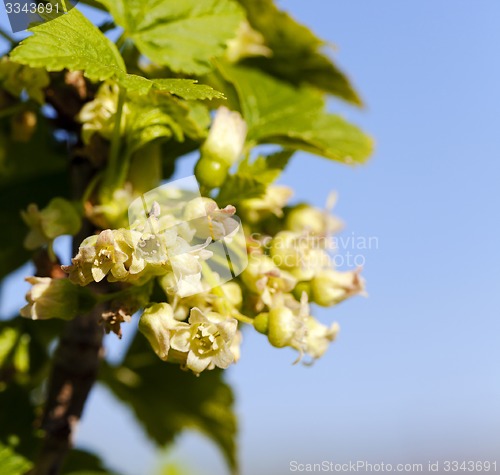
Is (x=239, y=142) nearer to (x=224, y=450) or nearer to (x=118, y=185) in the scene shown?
(x=118, y=185)

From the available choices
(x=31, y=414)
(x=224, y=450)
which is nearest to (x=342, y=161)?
(x=31, y=414)

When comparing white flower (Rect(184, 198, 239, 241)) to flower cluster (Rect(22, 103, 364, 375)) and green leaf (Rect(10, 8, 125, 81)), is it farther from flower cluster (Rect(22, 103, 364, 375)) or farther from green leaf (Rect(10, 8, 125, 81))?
green leaf (Rect(10, 8, 125, 81))

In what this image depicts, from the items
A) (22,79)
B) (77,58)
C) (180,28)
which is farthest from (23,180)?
(77,58)

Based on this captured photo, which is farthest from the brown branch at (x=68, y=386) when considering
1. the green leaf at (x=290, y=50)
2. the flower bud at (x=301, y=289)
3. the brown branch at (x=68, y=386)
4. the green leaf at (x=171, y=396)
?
the green leaf at (x=290, y=50)

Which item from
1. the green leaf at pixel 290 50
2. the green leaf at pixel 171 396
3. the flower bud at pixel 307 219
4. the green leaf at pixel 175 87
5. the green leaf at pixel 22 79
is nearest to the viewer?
→ the green leaf at pixel 175 87

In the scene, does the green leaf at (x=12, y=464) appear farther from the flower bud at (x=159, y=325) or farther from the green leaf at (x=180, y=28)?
the green leaf at (x=180, y=28)
